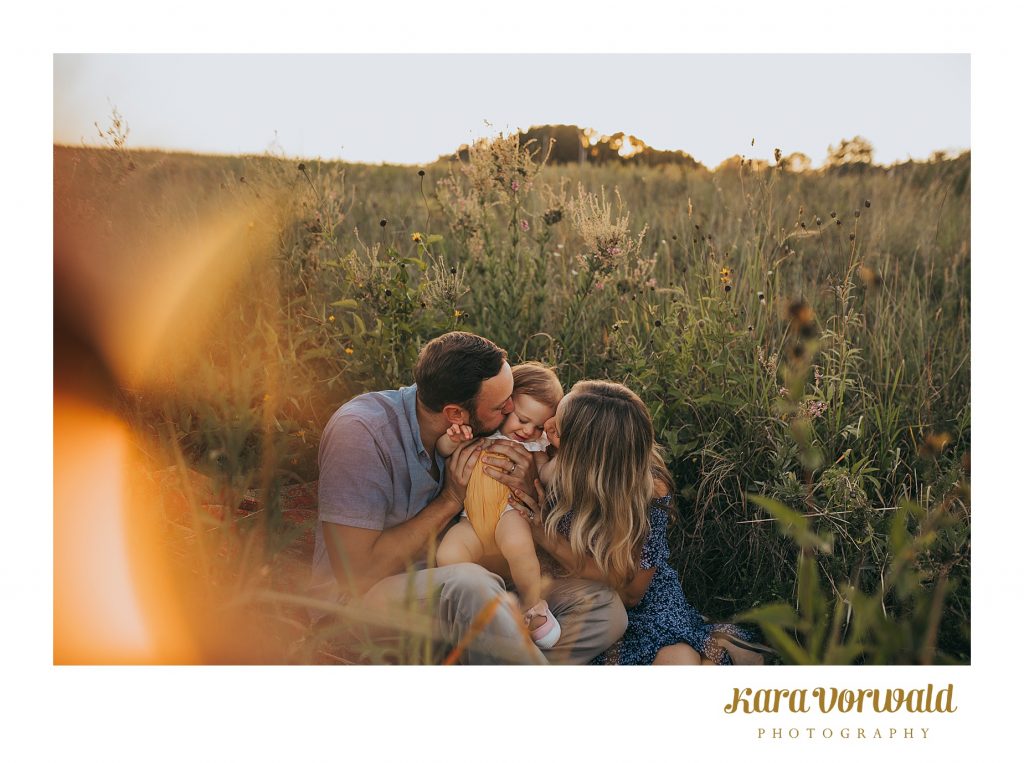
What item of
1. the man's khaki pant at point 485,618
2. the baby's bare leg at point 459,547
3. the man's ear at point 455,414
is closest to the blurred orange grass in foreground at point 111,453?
the man's khaki pant at point 485,618

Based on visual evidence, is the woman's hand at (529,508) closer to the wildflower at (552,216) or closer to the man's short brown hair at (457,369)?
the man's short brown hair at (457,369)

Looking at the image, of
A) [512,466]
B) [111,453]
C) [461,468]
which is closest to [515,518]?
[512,466]

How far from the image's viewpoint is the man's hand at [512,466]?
267 centimetres

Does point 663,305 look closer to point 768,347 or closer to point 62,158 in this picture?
point 768,347

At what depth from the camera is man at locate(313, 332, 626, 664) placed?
2.43 meters

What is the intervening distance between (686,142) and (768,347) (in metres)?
1.01

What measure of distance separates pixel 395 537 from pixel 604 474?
0.78 metres

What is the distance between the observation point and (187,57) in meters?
2.74

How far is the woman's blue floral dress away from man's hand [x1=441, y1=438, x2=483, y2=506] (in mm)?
381

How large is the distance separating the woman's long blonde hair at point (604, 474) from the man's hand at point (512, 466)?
114mm

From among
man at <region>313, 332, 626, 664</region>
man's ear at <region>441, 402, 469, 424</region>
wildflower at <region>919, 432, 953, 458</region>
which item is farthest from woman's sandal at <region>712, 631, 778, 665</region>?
man's ear at <region>441, 402, 469, 424</region>

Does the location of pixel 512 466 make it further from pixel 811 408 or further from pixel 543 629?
pixel 811 408

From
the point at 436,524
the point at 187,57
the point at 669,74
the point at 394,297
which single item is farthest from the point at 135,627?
the point at 669,74
